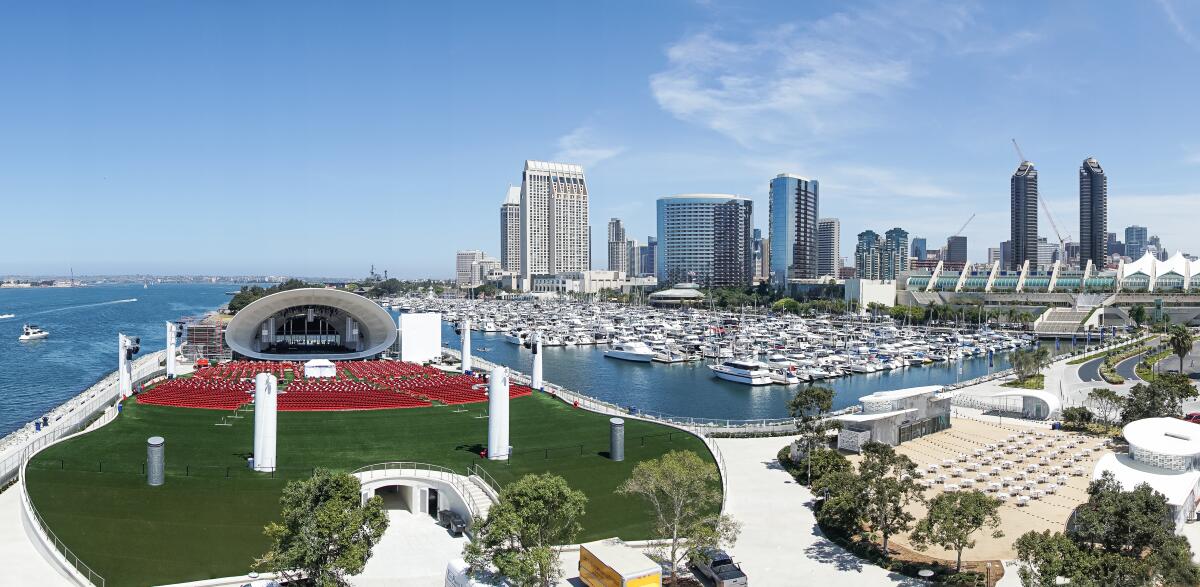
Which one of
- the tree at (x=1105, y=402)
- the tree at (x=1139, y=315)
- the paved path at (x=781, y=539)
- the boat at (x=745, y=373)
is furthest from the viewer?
the tree at (x=1139, y=315)

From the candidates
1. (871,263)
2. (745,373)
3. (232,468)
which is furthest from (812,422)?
(871,263)

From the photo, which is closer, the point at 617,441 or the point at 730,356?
the point at 617,441

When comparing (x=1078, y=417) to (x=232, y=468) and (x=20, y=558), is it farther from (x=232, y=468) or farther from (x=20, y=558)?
(x=20, y=558)

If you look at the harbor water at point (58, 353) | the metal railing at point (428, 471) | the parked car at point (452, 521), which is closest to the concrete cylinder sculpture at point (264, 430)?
the metal railing at point (428, 471)

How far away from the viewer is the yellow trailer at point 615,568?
1536 cm

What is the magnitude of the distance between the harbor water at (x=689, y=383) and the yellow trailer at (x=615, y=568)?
30688 millimetres

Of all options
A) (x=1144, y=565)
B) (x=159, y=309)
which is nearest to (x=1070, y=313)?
(x=1144, y=565)

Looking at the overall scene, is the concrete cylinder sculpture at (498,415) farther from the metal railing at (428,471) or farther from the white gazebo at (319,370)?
the white gazebo at (319,370)

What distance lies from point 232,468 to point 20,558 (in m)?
5.52

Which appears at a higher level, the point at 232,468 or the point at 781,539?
the point at 232,468

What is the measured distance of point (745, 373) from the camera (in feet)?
199

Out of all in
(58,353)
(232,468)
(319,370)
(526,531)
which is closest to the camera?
(526,531)

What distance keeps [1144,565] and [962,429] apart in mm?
22428

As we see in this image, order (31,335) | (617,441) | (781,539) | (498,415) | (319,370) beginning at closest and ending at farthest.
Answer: (781,539), (498,415), (617,441), (319,370), (31,335)
